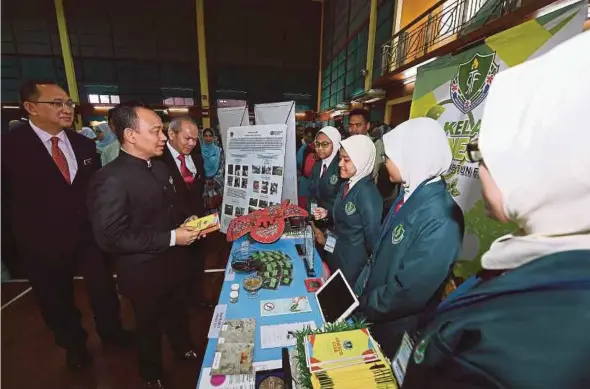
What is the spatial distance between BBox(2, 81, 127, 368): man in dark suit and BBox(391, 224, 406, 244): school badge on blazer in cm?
206

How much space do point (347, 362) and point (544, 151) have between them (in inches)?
31.2

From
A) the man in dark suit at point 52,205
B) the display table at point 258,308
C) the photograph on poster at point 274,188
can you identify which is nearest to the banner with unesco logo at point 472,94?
the display table at point 258,308

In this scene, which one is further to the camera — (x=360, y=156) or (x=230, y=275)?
(x=360, y=156)

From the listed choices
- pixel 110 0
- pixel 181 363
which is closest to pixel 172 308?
pixel 181 363

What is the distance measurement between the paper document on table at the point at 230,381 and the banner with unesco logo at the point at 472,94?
201 cm

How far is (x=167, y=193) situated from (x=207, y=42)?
11.6m

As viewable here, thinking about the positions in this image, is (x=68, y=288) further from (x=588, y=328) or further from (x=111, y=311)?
(x=588, y=328)

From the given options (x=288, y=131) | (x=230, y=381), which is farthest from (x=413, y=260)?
(x=288, y=131)

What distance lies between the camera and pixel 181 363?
6.30ft

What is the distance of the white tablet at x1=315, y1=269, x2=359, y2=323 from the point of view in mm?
1147

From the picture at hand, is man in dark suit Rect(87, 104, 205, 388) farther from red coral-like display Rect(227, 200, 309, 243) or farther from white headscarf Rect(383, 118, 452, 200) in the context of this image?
white headscarf Rect(383, 118, 452, 200)

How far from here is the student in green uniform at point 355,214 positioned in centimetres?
166

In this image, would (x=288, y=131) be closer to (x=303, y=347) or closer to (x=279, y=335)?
(x=279, y=335)

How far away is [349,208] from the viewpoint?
1747mm
